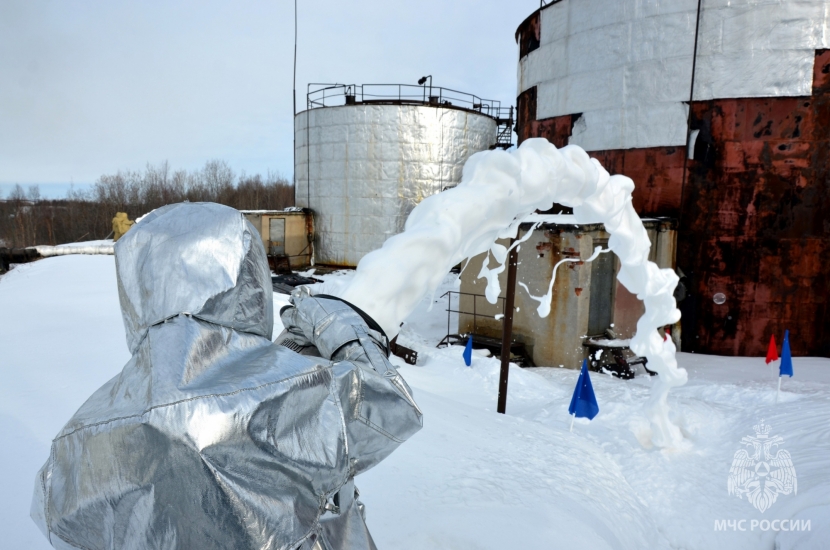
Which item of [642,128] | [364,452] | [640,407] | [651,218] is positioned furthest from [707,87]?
[364,452]

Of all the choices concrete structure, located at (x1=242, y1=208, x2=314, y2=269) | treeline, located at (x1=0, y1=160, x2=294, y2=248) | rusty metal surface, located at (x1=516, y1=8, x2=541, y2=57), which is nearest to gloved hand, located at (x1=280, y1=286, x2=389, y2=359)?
rusty metal surface, located at (x1=516, y1=8, x2=541, y2=57)

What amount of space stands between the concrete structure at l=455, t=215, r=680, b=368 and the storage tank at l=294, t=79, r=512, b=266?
967cm

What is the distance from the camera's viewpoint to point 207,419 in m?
1.22

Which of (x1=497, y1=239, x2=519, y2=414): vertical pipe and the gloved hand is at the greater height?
the gloved hand

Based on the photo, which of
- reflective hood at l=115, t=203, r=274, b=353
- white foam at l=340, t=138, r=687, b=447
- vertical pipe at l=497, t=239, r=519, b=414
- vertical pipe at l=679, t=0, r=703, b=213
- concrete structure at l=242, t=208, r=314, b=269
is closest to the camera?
reflective hood at l=115, t=203, r=274, b=353

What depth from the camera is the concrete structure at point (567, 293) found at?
432 inches

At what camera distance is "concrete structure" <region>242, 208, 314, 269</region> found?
21.6 metres

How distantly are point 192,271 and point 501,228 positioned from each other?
2.53 metres

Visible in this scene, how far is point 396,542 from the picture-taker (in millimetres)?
3293

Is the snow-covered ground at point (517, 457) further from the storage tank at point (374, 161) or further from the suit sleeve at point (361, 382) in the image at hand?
the storage tank at point (374, 161)

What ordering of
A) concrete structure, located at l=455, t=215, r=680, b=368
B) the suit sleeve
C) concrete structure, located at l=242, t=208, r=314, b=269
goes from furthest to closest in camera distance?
1. concrete structure, located at l=242, t=208, r=314, b=269
2. concrete structure, located at l=455, t=215, r=680, b=368
3. the suit sleeve

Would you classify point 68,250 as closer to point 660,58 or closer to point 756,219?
point 660,58

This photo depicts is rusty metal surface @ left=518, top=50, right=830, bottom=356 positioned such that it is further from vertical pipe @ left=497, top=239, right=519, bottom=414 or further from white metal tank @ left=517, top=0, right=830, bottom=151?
vertical pipe @ left=497, top=239, right=519, bottom=414

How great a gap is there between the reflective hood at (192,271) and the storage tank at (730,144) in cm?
1325
